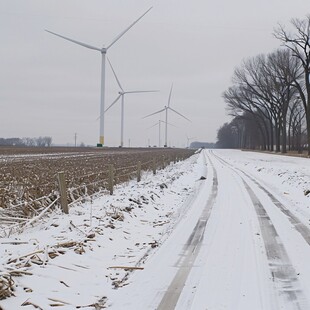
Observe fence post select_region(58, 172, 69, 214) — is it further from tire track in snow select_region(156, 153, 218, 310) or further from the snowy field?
tire track in snow select_region(156, 153, 218, 310)

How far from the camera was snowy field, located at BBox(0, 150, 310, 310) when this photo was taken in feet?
16.8

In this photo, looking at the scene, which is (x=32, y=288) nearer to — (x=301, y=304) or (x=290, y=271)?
(x=301, y=304)

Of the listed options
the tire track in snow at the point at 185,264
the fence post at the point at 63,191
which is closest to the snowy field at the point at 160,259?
the tire track in snow at the point at 185,264

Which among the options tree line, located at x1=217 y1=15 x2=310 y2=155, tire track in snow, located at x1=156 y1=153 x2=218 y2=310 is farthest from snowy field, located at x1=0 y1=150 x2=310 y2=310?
tree line, located at x1=217 y1=15 x2=310 y2=155

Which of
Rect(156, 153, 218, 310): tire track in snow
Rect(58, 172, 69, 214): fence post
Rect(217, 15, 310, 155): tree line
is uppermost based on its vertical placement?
Rect(217, 15, 310, 155): tree line

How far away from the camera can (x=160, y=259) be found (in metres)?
6.95

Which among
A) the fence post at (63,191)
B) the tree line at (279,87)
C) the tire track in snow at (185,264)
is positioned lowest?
the tire track in snow at (185,264)

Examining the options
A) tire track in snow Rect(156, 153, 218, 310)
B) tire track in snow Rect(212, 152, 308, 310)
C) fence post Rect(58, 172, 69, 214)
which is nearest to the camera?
tire track in snow Rect(156, 153, 218, 310)

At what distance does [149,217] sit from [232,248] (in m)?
4.11

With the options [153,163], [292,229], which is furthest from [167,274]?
[153,163]

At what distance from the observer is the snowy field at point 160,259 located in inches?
Answer: 202

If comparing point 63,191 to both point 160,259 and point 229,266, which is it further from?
point 229,266

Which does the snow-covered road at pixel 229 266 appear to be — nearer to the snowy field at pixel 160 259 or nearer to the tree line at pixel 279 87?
the snowy field at pixel 160 259

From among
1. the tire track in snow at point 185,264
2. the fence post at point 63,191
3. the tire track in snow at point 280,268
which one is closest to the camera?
the tire track in snow at point 185,264
